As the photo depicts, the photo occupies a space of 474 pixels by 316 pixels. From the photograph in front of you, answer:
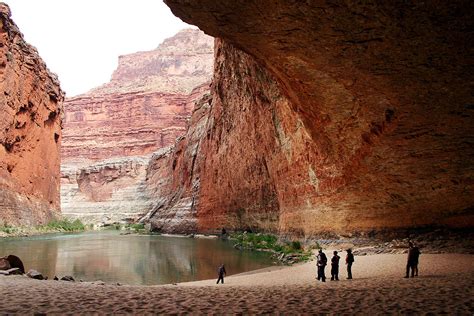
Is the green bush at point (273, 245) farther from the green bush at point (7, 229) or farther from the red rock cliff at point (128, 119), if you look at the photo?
the red rock cliff at point (128, 119)

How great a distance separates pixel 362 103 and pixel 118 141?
120 meters

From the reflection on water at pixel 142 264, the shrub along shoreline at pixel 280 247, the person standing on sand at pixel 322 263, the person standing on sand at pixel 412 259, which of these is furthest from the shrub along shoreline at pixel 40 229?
the person standing on sand at pixel 412 259

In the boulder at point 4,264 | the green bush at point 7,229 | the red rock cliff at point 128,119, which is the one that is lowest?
the green bush at point 7,229

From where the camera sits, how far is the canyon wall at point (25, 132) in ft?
139

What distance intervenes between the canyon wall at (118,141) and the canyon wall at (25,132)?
93.2 feet

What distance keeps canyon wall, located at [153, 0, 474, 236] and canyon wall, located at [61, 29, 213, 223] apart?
6369 centimetres

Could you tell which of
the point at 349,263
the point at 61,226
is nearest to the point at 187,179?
the point at 61,226

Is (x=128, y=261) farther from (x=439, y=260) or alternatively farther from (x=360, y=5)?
(x=360, y=5)

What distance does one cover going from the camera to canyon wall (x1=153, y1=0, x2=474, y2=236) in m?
10.4

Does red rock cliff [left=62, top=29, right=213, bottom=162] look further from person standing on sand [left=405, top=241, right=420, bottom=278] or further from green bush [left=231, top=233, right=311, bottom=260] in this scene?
person standing on sand [left=405, top=241, right=420, bottom=278]

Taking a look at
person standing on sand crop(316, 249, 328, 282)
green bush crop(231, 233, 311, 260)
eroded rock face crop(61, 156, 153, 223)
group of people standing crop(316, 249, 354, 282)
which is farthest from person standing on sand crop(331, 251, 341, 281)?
eroded rock face crop(61, 156, 153, 223)

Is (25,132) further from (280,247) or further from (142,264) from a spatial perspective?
(280,247)

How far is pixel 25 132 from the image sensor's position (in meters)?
49.2

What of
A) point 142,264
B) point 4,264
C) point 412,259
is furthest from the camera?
point 142,264
